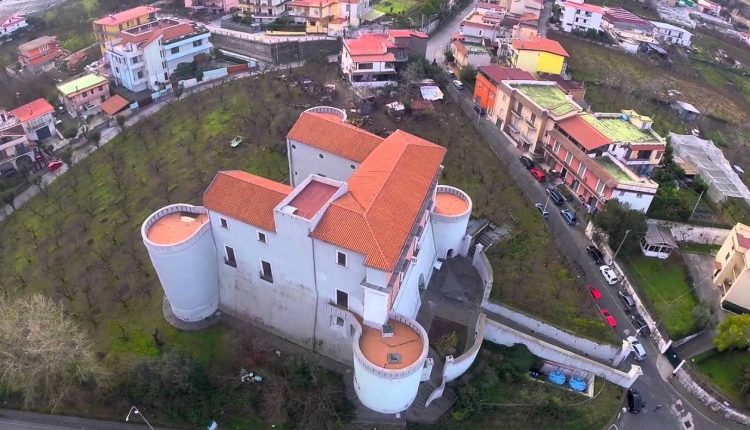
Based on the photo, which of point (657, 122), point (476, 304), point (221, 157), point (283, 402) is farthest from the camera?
point (657, 122)

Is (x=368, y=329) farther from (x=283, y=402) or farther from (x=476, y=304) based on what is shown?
(x=476, y=304)

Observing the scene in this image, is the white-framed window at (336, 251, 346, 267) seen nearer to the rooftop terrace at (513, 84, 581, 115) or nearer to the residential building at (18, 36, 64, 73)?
the rooftop terrace at (513, 84, 581, 115)

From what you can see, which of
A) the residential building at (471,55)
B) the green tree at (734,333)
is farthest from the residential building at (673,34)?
the green tree at (734,333)

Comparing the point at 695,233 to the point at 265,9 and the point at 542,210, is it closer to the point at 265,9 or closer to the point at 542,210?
the point at 542,210

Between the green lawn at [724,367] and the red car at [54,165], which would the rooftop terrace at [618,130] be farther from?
the red car at [54,165]

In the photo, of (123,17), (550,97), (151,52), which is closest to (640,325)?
(550,97)

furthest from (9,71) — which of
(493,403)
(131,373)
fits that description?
(493,403)
